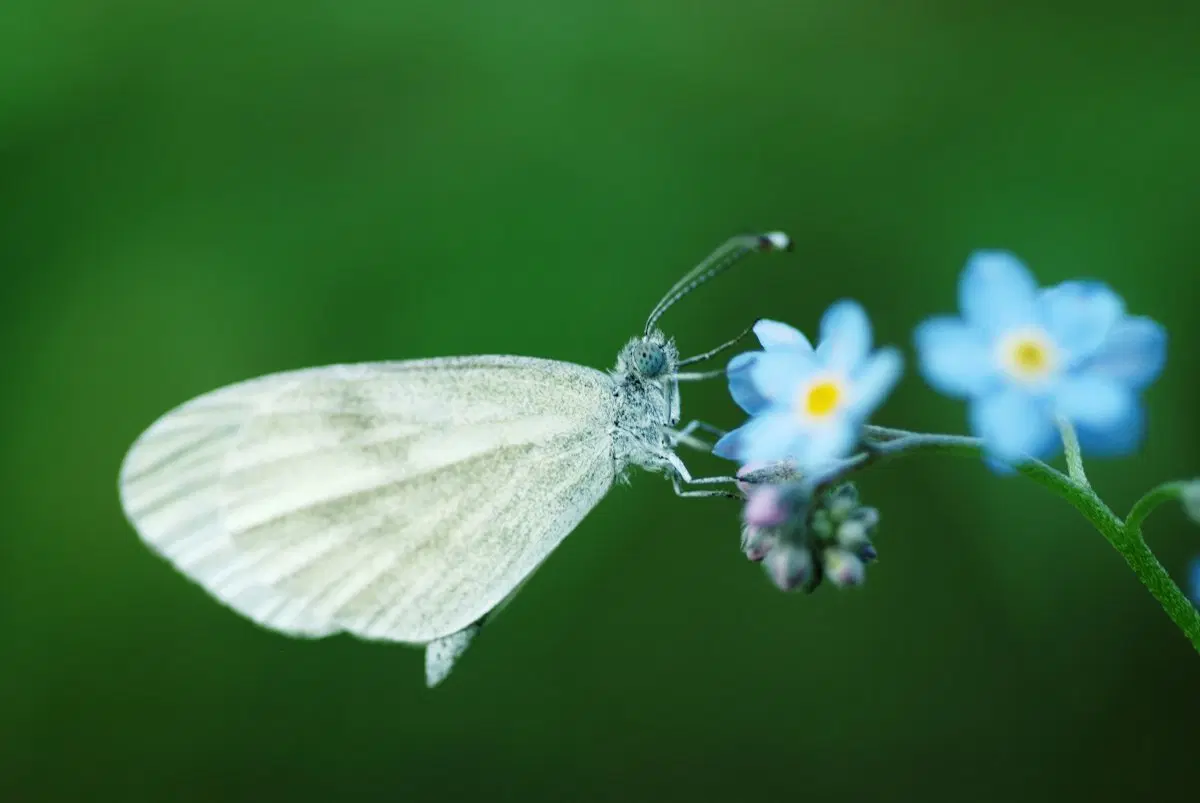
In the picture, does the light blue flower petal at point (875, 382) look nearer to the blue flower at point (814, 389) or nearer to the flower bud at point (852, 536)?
the blue flower at point (814, 389)

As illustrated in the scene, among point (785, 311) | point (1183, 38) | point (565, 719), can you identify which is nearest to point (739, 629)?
point (565, 719)

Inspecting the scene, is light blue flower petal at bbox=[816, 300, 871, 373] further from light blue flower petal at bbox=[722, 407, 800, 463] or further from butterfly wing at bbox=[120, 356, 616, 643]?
butterfly wing at bbox=[120, 356, 616, 643]

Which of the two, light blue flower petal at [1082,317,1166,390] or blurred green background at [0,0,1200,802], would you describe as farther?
blurred green background at [0,0,1200,802]

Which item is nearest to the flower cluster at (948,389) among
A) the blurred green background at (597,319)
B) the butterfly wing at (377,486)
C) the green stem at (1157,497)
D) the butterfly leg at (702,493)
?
the green stem at (1157,497)

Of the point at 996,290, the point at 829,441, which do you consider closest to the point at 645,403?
the point at 829,441

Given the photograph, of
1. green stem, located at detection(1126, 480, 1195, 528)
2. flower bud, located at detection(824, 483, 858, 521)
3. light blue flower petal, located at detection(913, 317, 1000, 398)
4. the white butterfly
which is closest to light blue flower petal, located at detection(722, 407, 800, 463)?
→ flower bud, located at detection(824, 483, 858, 521)

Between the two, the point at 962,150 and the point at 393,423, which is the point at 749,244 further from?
the point at 962,150
